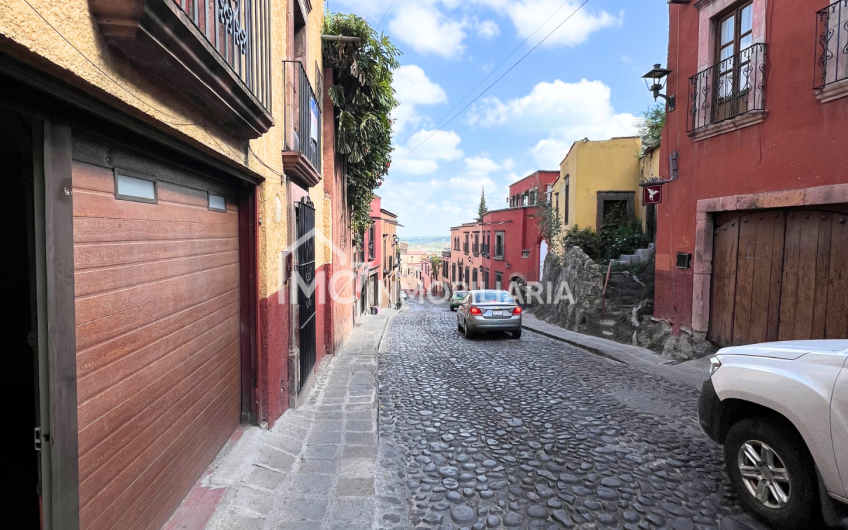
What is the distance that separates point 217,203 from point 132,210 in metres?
1.40

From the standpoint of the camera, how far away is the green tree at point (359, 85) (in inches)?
361

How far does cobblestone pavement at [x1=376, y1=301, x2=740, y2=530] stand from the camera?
342cm

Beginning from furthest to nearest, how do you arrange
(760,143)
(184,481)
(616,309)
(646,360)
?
1. (616,309)
2. (646,360)
3. (760,143)
4. (184,481)

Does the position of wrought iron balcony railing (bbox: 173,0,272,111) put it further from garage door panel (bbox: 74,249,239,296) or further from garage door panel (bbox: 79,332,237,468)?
garage door panel (bbox: 79,332,237,468)

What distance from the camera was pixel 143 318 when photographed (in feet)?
8.74

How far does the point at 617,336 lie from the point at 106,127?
37.3 feet

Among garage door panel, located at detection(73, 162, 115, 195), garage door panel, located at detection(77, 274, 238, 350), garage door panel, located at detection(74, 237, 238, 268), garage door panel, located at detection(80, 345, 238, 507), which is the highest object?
garage door panel, located at detection(73, 162, 115, 195)

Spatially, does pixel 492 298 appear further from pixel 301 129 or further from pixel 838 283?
pixel 301 129

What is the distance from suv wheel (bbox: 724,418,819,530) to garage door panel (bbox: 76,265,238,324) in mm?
4155

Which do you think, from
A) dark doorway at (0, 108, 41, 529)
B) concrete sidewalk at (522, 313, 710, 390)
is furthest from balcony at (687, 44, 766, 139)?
dark doorway at (0, 108, 41, 529)

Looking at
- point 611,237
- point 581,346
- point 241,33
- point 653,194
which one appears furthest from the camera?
point 611,237

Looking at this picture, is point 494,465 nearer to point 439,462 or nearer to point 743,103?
point 439,462

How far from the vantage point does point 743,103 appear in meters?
7.43

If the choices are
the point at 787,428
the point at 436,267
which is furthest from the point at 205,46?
the point at 436,267
